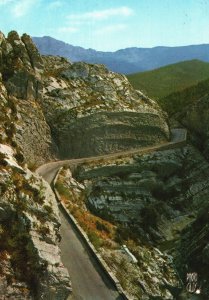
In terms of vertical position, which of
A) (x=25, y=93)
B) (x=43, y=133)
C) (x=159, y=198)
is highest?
(x=25, y=93)

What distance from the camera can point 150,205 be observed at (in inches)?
2685

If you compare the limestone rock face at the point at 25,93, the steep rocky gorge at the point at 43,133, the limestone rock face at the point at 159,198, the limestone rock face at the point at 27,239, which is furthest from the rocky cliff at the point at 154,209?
the limestone rock face at the point at 27,239

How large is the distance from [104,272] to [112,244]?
31.1ft

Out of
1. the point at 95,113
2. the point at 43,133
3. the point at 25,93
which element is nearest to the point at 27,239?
the point at 43,133

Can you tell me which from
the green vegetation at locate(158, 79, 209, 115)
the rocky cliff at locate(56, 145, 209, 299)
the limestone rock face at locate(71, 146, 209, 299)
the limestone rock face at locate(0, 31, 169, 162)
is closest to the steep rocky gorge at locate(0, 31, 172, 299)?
the limestone rock face at locate(0, 31, 169, 162)

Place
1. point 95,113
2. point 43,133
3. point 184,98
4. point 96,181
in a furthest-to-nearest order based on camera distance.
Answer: point 184,98, point 95,113, point 43,133, point 96,181

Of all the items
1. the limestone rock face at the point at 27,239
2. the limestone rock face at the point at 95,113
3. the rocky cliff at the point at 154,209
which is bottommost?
the rocky cliff at the point at 154,209

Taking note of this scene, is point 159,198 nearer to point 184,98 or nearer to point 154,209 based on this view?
point 154,209

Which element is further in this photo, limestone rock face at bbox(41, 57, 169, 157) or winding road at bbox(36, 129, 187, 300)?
limestone rock face at bbox(41, 57, 169, 157)

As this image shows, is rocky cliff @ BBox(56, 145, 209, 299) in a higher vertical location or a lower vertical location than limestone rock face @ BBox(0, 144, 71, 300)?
lower

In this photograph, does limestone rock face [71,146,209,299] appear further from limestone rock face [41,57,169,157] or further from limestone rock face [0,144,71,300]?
limestone rock face [0,144,71,300]

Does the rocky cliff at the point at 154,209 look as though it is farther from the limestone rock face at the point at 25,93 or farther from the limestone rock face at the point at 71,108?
the limestone rock face at the point at 25,93

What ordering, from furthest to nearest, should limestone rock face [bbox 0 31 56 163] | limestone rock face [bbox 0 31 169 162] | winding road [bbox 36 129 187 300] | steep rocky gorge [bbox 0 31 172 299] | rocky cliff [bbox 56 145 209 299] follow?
limestone rock face [bbox 0 31 169 162] → limestone rock face [bbox 0 31 56 163] → rocky cliff [bbox 56 145 209 299] → winding road [bbox 36 129 187 300] → steep rocky gorge [bbox 0 31 172 299]

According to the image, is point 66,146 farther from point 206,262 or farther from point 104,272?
point 104,272
